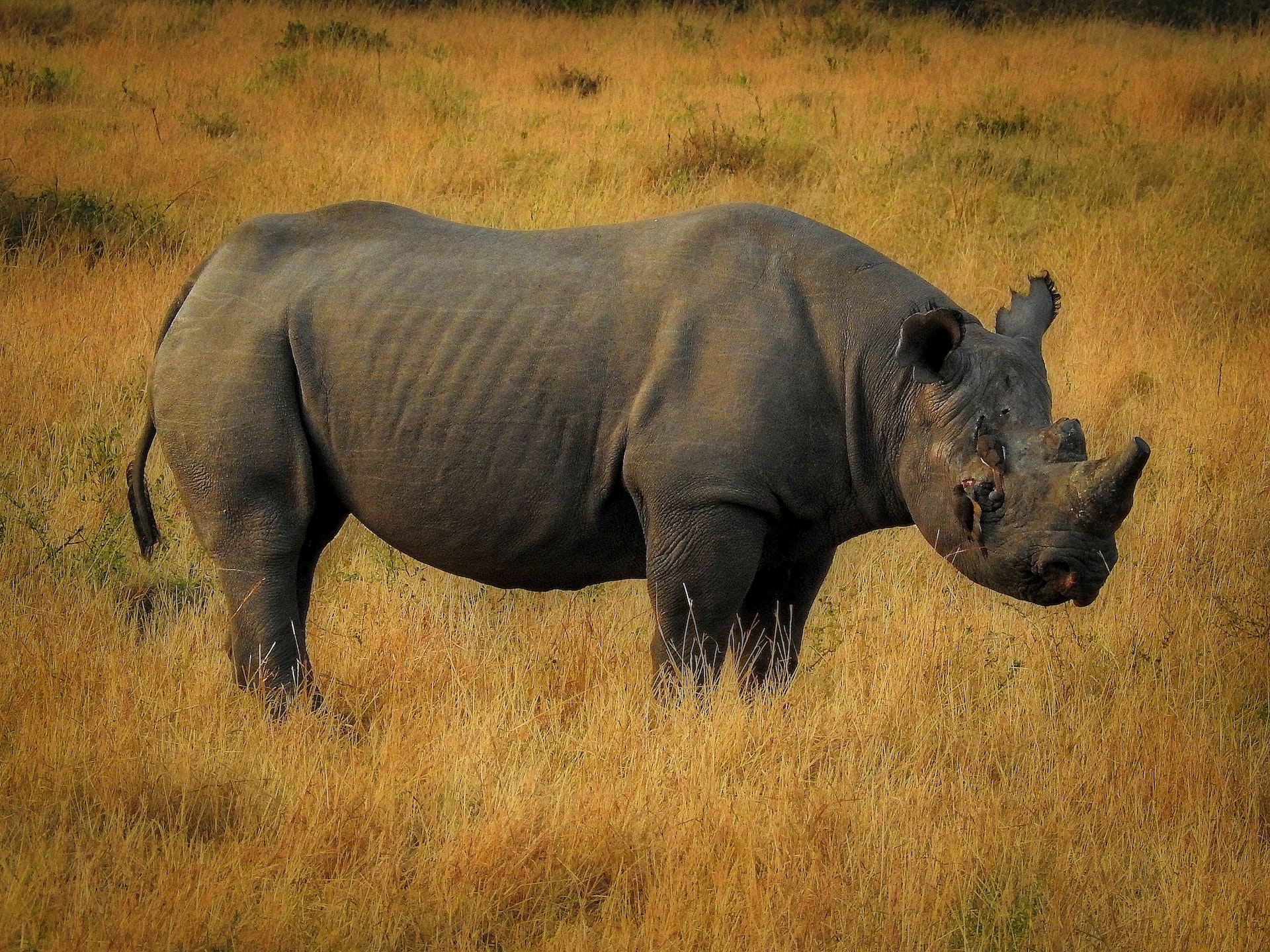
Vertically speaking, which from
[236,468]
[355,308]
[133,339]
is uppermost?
[355,308]

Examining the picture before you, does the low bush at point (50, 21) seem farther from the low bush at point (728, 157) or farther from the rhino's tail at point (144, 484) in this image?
the rhino's tail at point (144, 484)

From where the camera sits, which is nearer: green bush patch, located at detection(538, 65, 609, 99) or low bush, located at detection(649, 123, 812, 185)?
low bush, located at detection(649, 123, 812, 185)

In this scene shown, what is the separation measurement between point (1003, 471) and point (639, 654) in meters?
1.85

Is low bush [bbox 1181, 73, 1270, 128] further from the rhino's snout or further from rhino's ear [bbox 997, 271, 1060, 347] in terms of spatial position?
the rhino's snout

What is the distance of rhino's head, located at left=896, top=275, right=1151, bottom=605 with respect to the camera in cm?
441

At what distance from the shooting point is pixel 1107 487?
Result: 14.2 ft

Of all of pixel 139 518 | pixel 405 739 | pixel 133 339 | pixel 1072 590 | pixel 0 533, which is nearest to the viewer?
pixel 1072 590

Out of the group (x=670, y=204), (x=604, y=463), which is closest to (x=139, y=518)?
(x=604, y=463)

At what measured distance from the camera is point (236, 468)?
5.08 meters

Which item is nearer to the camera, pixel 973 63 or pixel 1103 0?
pixel 973 63

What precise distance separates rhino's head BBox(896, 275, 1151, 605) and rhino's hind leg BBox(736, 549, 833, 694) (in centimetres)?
58

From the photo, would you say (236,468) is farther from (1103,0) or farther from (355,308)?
(1103,0)

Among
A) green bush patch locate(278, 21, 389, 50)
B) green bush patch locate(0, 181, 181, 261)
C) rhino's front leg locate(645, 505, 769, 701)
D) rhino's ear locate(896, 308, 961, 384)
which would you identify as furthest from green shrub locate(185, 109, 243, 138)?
rhino's ear locate(896, 308, 961, 384)

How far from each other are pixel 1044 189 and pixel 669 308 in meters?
7.73
